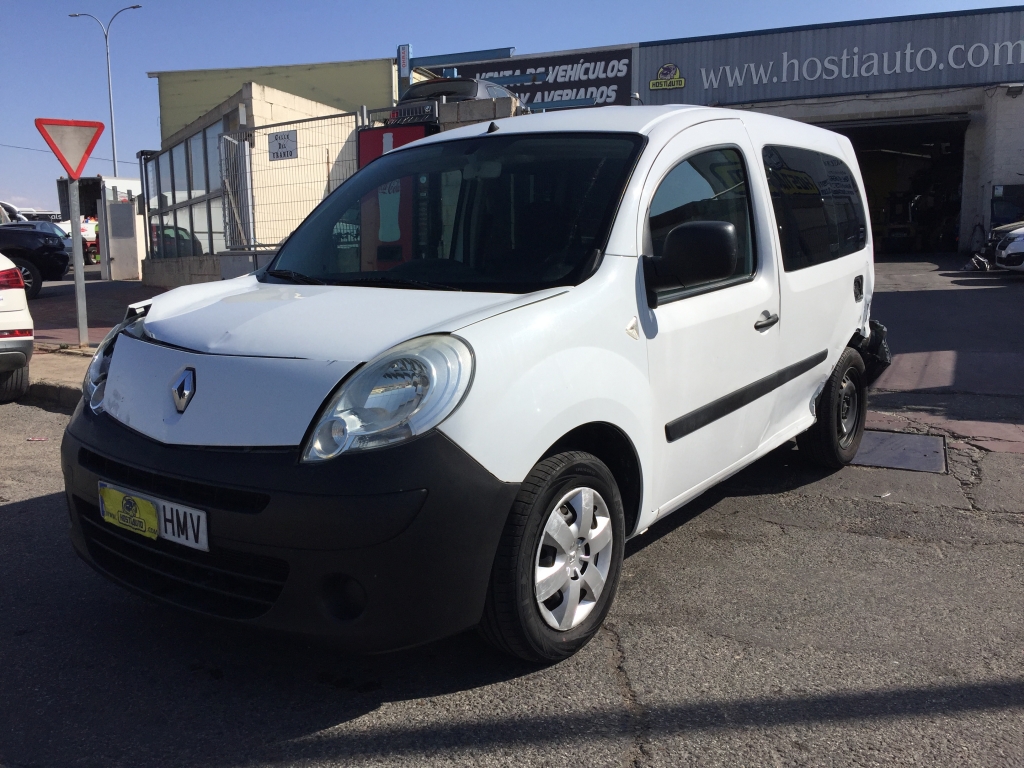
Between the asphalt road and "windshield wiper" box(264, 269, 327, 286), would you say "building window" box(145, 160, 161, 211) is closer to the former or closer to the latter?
the asphalt road

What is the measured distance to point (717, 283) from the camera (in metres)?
3.48

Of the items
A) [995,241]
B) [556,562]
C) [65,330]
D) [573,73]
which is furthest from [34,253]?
[995,241]

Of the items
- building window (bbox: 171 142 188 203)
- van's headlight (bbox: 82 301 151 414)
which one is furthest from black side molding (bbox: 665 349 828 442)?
building window (bbox: 171 142 188 203)

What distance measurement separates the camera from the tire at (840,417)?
183 inches

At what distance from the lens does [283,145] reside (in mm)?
10023

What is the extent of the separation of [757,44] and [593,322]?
26.0 metres

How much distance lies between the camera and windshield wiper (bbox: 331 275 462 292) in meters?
3.07

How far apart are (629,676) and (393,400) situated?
45.4 inches

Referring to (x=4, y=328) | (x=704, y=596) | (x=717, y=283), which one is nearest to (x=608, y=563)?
(x=704, y=596)

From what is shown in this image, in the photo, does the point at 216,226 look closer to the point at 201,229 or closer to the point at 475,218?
the point at 201,229

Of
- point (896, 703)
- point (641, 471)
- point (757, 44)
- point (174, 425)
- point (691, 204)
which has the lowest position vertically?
point (896, 703)

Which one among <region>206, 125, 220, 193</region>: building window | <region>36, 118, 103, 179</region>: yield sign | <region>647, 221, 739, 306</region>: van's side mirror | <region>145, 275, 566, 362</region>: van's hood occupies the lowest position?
<region>145, 275, 566, 362</region>: van's hood

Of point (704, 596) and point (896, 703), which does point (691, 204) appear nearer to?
point (704, 596)

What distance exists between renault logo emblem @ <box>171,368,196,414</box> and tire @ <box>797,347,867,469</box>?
319 centimetres
